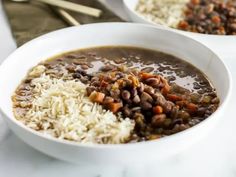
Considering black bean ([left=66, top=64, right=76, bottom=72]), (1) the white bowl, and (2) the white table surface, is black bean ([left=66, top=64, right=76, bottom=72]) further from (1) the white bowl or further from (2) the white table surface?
(2) the white table surface

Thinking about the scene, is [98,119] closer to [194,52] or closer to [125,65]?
[125,65]

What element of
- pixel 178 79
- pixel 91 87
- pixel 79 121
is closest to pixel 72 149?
pixel 79 121

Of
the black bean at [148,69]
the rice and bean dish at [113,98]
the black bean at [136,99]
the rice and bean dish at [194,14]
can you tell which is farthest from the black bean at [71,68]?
the rice and bean dish at [194,14]

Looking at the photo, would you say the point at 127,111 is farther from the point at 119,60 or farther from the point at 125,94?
the point at 119,60

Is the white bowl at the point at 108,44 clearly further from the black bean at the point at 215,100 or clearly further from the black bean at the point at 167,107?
the black bean at the point at 167,107

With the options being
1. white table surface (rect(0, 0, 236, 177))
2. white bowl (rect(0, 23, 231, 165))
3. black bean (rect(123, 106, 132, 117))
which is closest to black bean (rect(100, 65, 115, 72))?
white bowl (rect(0, 23, 231, 165))

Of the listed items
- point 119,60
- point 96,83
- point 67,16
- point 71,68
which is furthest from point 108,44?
point 67,16
